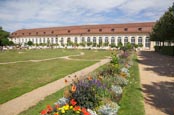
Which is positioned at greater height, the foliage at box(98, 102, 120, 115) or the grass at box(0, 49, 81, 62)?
the grass at box(0, 49, 81, 62)

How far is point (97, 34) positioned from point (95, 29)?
231 centimetres

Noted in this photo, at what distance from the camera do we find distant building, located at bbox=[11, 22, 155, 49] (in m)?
60.5

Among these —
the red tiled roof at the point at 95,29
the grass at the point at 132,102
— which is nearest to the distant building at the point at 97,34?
the red tiled roof at the point at 95,29

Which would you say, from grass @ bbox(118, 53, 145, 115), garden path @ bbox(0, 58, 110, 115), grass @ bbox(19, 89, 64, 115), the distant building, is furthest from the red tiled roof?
grass @ bbox(19, 89, 64, 115)

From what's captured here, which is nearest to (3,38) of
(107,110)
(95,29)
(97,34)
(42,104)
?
(95,29)

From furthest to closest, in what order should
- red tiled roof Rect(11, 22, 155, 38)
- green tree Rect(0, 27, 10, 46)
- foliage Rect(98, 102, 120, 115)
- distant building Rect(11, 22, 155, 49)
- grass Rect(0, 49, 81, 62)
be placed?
1. green tree Rect(0, 27, 10, 46)
2. red tiled roof Rect(11, 22, 155, 38)
3. distant building Rect(11, 22, 155, 49)
4. grass Rect(0, 49, 81, 62)
5. foliage Rect(98, 102, 120, 115)

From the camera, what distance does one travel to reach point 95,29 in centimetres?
6850

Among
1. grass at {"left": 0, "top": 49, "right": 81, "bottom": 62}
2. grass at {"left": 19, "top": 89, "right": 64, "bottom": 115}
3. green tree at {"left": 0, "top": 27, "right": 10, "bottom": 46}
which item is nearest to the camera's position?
grass at {"left": 19, "top": 89, "right": 64, "bottom": 115}

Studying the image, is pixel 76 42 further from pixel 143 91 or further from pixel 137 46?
pixel 143 91

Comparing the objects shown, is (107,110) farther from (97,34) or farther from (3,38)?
(3,38)

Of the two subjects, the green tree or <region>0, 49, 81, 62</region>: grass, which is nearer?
<region>0, 49, 81, 62</region>: grass

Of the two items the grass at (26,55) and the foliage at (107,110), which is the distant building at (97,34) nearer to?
the grass at (26,55)

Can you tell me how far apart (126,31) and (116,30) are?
357 centimetres

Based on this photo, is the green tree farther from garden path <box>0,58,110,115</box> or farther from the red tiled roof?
garden path <box>0,58,110,115</box>
